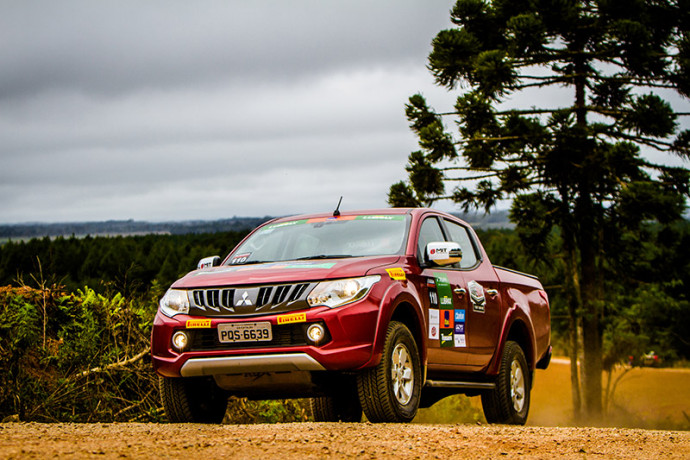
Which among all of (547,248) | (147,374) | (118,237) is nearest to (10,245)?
(118,237)

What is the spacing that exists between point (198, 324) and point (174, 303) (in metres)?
0.38

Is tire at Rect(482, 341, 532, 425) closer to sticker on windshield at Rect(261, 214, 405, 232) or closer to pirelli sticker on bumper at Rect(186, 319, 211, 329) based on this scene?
sticker on windshield at Rect(261, 214, 405, 232)

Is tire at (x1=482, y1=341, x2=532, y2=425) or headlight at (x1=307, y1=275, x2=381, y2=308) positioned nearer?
headlight at (x1=307, y1=275, x2=381, y2=308)

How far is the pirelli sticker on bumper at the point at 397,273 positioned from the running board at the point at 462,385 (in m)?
0.99

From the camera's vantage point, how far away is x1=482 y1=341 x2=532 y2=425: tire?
905cm

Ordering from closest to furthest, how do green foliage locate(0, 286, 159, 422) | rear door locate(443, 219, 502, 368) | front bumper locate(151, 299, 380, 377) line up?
front bumper locate(151, 299, 380, 377) < rear door locate(443, 219, 502, 368) < green foliage locate(0, 286, 159, 422)

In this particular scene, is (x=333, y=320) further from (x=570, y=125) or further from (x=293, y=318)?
(x=570, y=125)

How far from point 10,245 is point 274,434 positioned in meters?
76.3

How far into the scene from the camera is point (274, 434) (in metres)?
6.00

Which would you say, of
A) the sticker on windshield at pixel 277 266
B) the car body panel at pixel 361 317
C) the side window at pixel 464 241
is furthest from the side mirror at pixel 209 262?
the side window at pixel 464 241

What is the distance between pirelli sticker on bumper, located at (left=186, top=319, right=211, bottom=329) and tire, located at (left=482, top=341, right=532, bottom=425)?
3.48m

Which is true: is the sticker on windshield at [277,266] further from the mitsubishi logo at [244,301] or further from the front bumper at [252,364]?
the front bumper at [252,364]

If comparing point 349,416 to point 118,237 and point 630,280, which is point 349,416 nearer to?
point 630,280

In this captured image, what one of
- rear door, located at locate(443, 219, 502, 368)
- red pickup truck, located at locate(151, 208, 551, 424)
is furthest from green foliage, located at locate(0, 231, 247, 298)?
red pickup truck, located at locate(151, 208, 551, 424)
